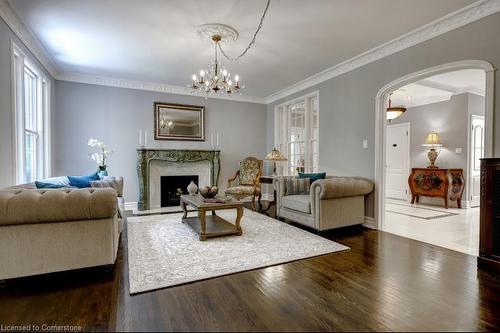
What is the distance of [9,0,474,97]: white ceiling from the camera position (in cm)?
273

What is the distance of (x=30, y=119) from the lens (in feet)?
12.9

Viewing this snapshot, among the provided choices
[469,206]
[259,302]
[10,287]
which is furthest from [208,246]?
[469,206]

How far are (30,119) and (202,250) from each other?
11.3 ft

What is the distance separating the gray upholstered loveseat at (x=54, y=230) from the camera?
1.97 meters

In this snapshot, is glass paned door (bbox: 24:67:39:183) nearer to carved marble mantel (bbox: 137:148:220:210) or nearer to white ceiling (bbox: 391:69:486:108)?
carved marble mantel (bbox: 137:148:220:210)

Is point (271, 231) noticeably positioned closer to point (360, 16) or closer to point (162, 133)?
point (360, 16)

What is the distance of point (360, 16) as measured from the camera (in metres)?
2.93

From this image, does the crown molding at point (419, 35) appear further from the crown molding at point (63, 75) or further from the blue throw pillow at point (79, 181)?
the blue throw pillow at point (79, 181)

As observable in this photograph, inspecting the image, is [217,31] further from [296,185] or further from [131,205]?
[131,205]

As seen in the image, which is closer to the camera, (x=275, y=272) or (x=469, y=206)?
(x=275, y=272)

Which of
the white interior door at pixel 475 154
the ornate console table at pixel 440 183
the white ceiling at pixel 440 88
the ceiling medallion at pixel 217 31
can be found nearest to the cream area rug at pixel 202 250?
the ceiling medallion at pixel 217 31

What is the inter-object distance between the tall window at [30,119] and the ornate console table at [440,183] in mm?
7544

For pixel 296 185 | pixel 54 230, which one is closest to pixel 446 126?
pixel 296 185

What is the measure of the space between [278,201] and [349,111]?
6.40 ft
